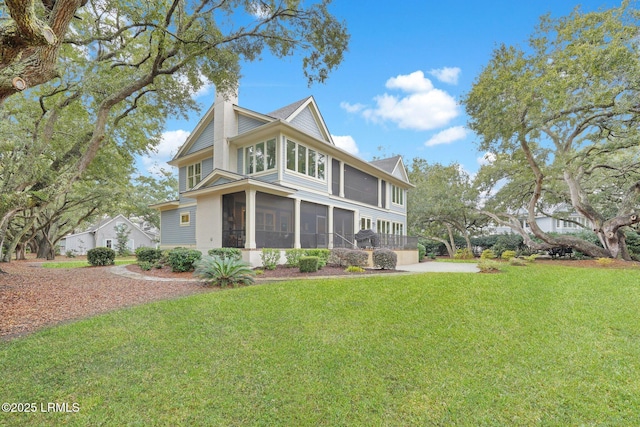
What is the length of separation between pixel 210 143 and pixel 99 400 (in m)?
15.5

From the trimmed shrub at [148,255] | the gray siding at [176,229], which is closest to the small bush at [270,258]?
the trimmed shrub at [148,255]

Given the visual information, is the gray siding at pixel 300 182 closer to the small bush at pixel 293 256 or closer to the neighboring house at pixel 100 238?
the small bush at pixel 293 256

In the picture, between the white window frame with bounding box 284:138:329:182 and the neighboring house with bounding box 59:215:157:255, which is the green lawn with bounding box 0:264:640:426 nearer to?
the white window frame with bounding box 284:138:329:182

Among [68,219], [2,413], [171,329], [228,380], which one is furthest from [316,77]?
[68,219]

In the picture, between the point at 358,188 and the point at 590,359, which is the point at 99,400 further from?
the point at 358,188

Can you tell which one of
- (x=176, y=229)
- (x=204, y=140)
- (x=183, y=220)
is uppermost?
(x=204, y=140)

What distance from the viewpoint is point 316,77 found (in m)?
10.0

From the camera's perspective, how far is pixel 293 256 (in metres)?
13.0

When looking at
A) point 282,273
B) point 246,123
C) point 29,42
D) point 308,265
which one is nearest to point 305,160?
point 246,123

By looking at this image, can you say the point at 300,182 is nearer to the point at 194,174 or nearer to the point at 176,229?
the point at 194,174

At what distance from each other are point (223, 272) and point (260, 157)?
7744mm

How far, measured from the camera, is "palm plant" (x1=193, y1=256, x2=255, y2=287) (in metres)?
8.46

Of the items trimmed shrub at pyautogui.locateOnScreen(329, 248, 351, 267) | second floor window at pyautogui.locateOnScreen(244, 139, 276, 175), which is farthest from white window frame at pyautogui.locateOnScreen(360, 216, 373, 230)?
second floor window at pyautogui.locateOnScreen(244, 139, 276, 175)

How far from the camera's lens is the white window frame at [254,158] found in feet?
45.8
